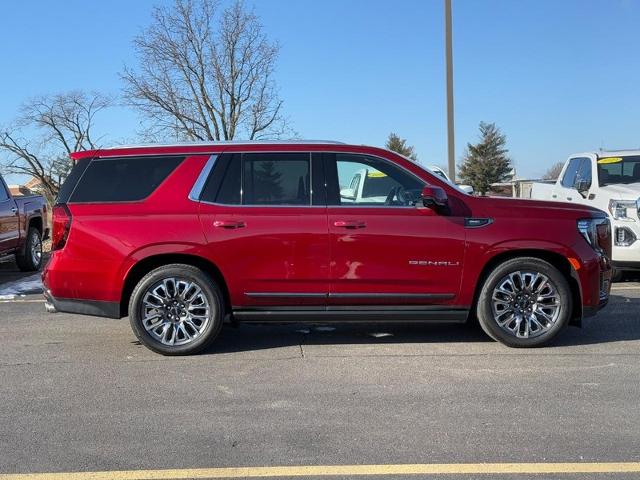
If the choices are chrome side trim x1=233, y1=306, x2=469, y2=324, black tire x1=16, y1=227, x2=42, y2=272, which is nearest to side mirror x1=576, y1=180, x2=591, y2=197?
chrome side trim x1=233, y1=306, x2=469, y2=324

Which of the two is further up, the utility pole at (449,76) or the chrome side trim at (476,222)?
the utility pole at (449,76)

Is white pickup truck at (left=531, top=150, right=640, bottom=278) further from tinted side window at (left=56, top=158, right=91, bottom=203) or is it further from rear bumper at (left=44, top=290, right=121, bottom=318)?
tinted side window at (left=56, top=158, right=91, bottom=203)

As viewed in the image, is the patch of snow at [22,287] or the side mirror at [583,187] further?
the side mirror at [583,187]

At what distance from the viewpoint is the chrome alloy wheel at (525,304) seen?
5.76 metres

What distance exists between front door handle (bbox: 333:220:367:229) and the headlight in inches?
197

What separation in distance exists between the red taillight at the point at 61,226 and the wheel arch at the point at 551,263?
376cm

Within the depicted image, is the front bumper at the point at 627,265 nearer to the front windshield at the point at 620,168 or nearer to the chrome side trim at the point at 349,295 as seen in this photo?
the front windshield at the point at 620,168

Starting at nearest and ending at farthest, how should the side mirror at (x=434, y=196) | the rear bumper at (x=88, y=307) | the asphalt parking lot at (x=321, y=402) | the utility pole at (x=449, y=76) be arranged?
the asphalt parking lot at (x=321, y=402), the side mirror at (x=434, y=196), the rear bumper at (x=88, y=307), the utility pole at (x=449, y=76)

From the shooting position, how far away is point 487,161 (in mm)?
62812

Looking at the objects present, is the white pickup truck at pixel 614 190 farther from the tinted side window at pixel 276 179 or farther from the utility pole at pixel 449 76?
the tinted side window at pixel 276 179

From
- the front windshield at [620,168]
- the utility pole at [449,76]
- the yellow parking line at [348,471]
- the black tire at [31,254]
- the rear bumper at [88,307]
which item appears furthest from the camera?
the utility pole at [449,76]

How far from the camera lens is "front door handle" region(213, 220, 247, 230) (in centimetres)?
563

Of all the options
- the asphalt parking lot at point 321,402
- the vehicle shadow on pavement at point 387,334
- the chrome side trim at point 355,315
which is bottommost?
the asphalt parking lot at point 321,402

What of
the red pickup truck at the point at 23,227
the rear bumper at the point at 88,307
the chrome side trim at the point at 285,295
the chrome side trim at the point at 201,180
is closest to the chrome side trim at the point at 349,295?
the chrome side trim at the point at 285,295
